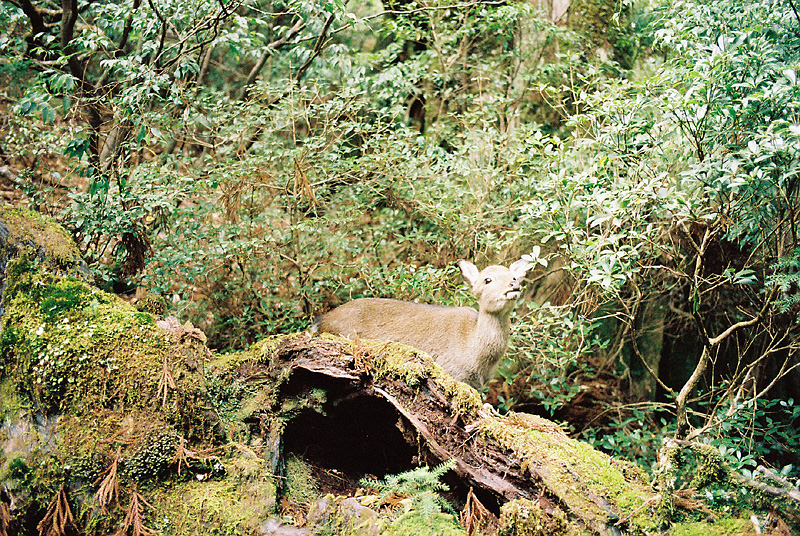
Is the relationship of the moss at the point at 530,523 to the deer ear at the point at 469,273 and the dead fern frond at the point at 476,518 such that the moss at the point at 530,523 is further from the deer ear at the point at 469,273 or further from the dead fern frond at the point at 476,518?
the deer ear at the point at 469,273

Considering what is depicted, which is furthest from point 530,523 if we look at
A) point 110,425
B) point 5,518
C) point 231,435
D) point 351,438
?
point 5,518

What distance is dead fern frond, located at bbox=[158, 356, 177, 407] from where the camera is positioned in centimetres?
332

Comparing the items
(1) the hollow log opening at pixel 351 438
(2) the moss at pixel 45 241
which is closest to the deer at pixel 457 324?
(1) the hollow log opening at pixel 351 438

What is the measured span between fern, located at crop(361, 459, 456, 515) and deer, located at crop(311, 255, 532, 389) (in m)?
2.02

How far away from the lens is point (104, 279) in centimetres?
534

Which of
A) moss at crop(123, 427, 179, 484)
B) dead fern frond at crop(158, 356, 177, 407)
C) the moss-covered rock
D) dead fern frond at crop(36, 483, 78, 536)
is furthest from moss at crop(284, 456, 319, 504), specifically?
dead fern frond at crop(36, 483, 78, 536)

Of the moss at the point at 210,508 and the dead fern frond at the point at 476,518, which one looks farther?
the dead fern frond at the point at 476,518

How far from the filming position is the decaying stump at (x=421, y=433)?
315 centimetres

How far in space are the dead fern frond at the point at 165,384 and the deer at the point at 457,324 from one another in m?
2.17

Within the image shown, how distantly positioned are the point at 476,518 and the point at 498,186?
4.59 m

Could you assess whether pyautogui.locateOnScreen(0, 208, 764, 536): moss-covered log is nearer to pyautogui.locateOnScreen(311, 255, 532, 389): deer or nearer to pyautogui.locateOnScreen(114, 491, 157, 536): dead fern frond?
pyautogui.locateOnScreen(114, 491, 157, 536): dead fern frond

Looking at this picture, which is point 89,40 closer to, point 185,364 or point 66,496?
point 185,364

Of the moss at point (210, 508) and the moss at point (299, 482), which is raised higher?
the moss at point (210, 508)

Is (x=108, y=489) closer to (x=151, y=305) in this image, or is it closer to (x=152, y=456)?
(x=152, y=456)
